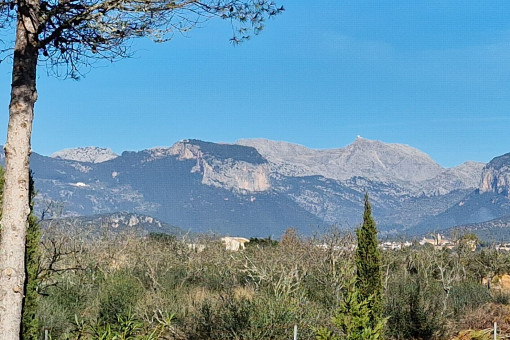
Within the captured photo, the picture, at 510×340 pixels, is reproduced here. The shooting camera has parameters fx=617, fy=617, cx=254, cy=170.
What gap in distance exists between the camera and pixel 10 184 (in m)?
5.12

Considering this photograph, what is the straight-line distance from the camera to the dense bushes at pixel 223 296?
11180 mm

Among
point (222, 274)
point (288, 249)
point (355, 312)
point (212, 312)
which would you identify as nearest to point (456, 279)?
point (288, 249)

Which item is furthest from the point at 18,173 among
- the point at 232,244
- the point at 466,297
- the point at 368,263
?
the point at 232,244

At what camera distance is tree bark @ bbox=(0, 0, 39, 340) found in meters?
5.03

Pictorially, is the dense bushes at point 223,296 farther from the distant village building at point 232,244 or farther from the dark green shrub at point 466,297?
the distant village building at point 232,244

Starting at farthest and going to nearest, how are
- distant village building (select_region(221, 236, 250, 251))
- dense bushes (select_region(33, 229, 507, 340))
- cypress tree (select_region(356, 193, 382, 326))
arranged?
distant village building (select_region(221, 236, 250, 251)), cypress tree (select_region(356, 193, 382, 326)), dense bushes (select_region(33, 229, 507, 340))

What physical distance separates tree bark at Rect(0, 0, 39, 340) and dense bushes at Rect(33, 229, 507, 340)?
1467 millimetres

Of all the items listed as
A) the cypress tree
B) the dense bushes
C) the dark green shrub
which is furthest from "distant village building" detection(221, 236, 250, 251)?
the cypress tree

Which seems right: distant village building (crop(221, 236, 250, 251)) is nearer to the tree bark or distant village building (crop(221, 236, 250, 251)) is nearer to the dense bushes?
the dense bushes

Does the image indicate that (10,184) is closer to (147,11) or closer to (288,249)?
(147,11)

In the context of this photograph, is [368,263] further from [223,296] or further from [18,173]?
[18,173]

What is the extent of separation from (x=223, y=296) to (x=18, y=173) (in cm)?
962

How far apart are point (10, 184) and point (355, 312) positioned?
4769 millimetres

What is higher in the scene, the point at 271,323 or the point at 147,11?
the point at 147,11
